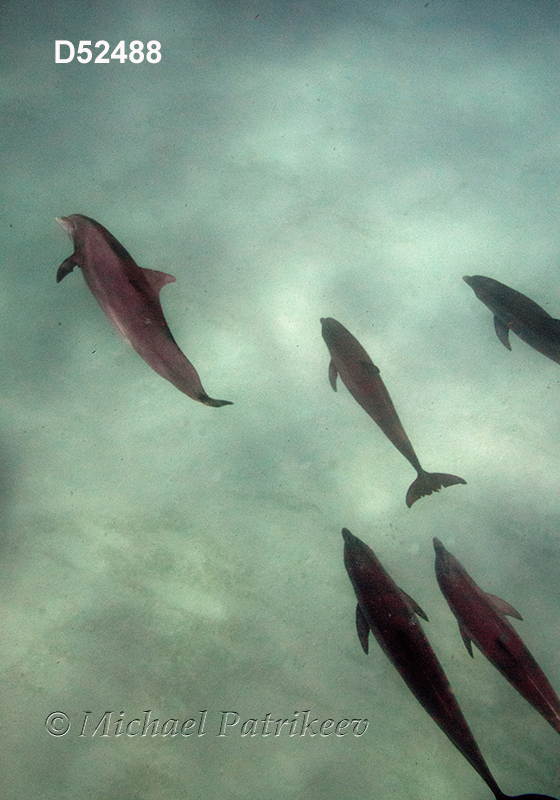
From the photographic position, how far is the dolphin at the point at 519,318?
316 centimetres

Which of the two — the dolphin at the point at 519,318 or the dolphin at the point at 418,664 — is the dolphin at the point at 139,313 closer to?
the dolphin at the point at 418,664

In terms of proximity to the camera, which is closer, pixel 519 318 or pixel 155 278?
pixel 155 278

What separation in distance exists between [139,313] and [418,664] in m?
2.39

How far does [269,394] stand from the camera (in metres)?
3.79

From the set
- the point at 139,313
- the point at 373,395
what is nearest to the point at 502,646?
the point at 373,395

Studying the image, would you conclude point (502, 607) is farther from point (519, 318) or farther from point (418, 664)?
point (519, 318)

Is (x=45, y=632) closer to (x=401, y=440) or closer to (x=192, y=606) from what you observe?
(x=192, y=606)

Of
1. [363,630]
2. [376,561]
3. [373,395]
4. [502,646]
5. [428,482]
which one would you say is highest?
[373,395]

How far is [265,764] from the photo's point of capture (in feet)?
10.5

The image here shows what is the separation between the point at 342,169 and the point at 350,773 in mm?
5041

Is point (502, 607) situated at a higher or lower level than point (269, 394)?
lower

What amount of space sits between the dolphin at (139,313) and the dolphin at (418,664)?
1.52 meters

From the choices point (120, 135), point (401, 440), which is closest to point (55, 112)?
point (120, 135)

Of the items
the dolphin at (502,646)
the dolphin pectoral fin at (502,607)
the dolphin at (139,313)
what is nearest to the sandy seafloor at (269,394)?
the dolphin pectoral fin at (502,607)
